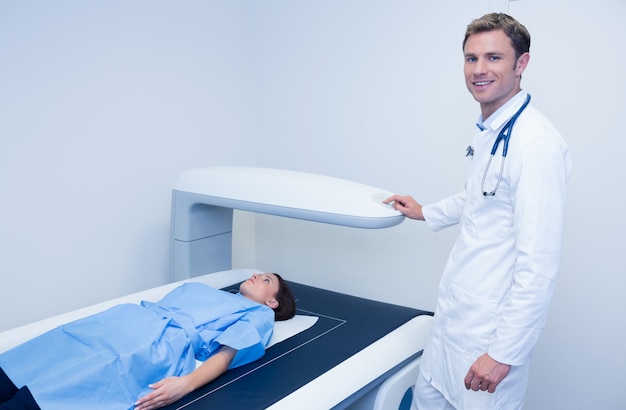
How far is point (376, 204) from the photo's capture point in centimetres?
171

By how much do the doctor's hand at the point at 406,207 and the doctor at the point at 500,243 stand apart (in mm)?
336

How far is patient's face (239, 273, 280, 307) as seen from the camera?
6.09 ft

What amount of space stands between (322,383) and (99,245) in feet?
3.70

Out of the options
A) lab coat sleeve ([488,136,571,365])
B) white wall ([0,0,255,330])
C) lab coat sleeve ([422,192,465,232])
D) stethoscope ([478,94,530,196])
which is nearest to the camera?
lab coat sleeve ([488,136,571,365])

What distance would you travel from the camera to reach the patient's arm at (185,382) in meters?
1.28

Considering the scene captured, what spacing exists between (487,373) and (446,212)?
1.90ft

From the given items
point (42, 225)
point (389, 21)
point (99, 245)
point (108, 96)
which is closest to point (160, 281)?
point (99, 245)

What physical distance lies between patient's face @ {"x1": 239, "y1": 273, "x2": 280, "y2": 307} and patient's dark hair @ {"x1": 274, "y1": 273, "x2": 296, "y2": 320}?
0.6 inches

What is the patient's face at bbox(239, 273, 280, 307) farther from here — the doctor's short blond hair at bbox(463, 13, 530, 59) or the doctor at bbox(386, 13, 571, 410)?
the doctor's short blond hair at bbox(463, 13, 530, 59)

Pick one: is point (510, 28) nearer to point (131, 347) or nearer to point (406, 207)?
point (406, 207)

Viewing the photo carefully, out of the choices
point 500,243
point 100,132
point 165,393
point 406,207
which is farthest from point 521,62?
point 100,132

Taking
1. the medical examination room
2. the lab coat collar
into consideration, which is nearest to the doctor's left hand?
the medical examination room

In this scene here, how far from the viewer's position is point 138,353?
1357mm

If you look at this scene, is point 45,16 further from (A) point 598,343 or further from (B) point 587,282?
(A) point 598,343
